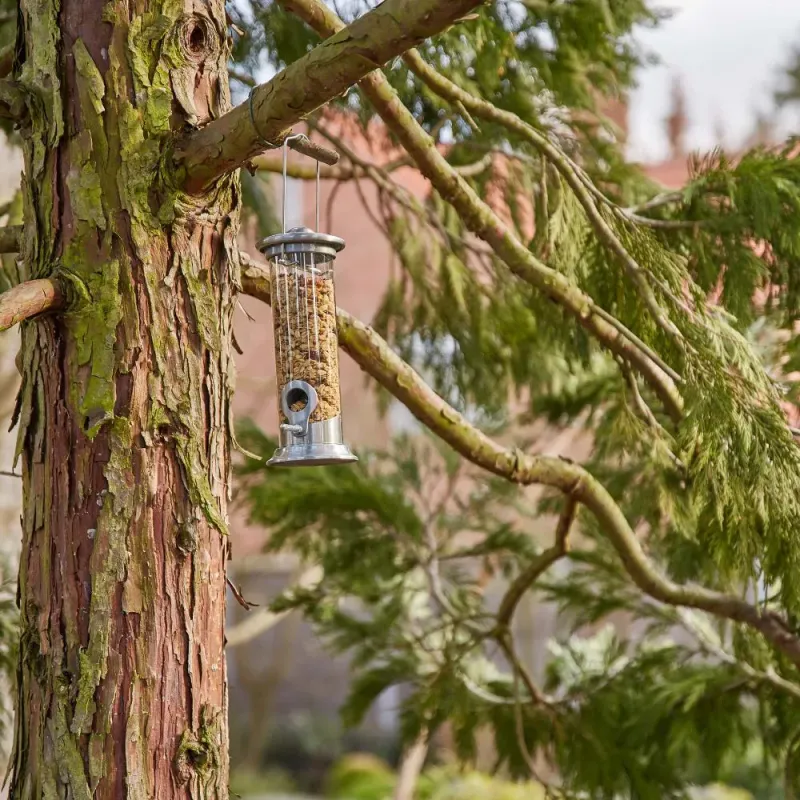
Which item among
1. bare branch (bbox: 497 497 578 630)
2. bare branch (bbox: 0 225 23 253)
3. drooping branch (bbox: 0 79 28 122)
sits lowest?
bare branch (bbox: 497 497 578 630)

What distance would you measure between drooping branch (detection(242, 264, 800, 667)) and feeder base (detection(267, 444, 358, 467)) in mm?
399

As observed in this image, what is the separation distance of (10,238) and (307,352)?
65 cm

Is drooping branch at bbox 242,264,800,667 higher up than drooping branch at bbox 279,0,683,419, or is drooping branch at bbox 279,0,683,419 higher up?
drooping branch at bbox 279,0,683,419

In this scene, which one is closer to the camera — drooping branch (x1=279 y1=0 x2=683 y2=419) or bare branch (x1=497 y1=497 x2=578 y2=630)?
drooping branch (x1=279 y1=0 x2=683 y2=419)

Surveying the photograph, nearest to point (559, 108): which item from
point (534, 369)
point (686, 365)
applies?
point (534, 369)

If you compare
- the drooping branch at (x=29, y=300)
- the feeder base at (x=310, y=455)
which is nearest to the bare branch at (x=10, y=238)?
the drooping branch at (x=29, y=300)

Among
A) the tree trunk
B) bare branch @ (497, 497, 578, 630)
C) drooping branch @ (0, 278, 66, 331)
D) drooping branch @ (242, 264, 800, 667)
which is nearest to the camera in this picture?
drooping branch @ (0, 278, 66, 331)

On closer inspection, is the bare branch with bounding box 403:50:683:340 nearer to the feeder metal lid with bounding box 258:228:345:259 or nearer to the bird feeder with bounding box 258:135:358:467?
the bird feeder with bounding box 258:135:358:467

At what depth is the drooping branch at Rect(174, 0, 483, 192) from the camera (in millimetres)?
1602

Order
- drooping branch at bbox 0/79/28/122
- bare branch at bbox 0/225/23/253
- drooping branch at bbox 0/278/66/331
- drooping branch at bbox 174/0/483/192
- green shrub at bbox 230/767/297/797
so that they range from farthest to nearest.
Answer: green shrub at bbox 230/767/297/797
bare branch at bbox 0/225/23/253
drooping branch at bbox 0/79/28/122
drooping branch at bbox 0/278/66/331
drooping branch at bbox 174/0/483/192

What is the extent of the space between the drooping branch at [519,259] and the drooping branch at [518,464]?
34 centimetres

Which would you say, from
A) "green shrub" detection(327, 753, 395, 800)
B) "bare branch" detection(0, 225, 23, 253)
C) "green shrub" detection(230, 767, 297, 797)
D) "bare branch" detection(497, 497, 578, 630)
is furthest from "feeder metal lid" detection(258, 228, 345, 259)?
"green shrub" detection(230, 767, 297, 797)

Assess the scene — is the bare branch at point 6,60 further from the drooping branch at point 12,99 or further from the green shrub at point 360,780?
the green shrub at point 360,780

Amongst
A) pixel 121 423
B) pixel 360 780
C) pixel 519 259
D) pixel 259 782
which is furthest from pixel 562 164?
pixel 259 782
